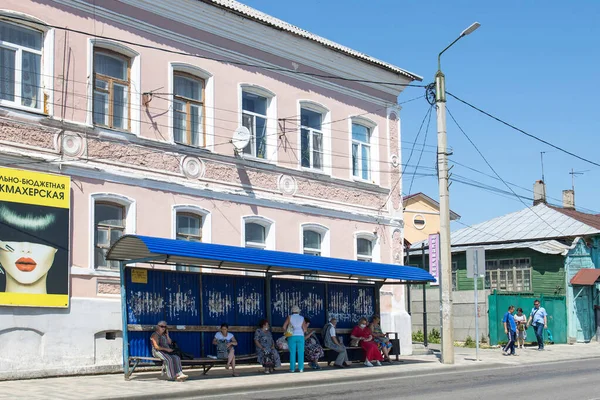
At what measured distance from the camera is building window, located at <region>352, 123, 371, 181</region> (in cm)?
2670

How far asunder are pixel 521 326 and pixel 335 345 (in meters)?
11.1

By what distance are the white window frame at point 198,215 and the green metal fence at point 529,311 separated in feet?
45.2

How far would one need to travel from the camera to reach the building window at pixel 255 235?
22.9m

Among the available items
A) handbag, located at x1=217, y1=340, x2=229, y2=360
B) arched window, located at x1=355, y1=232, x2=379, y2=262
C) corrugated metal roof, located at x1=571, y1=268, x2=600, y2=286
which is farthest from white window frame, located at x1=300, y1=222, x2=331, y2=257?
corrugated metal roof, located at x1=571, y1=268, x2=600, y2=286

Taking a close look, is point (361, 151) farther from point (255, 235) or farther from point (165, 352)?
point (165, 352)

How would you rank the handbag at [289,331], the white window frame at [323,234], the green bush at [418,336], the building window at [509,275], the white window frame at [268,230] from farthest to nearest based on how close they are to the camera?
the building window at [509,275], the green bush at [418,336], the white window frame at [323,234], the white window frame at [268,230], the handbag at [289,331]

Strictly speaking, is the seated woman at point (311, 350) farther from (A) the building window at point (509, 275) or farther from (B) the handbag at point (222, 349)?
(A) the building window at point (509, 275)

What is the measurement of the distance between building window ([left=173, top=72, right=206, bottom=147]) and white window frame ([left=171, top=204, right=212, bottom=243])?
64.1 inches

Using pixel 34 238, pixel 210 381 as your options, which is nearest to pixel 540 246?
pixel 210 381

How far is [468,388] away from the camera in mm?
16062

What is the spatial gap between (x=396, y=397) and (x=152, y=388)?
4403 mm

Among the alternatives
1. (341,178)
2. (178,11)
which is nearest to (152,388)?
(178,11)

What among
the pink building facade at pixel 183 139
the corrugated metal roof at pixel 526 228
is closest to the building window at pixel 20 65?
the pink building facade at pixel 183 139

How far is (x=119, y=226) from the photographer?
19516 mm
